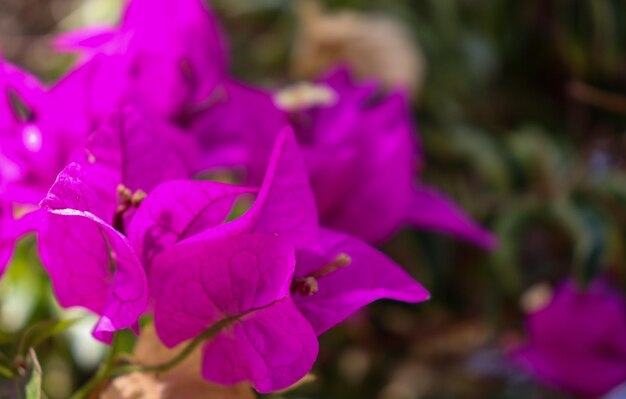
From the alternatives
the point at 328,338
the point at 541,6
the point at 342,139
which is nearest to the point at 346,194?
the point at 342,139

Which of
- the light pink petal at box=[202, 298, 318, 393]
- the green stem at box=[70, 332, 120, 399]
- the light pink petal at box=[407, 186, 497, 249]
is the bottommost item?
the light pink petal at box=[407, 186, 497, 249]

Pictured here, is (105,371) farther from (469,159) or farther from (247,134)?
(469,159)

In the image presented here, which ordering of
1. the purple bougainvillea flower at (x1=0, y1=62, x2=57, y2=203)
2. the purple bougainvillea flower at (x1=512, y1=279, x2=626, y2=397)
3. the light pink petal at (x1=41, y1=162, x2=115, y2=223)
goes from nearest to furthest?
1. the light pink petal at (x1=41, y1=162, x2=115, y2=223)
2. the purple bougainvillea flower at (x1=0, y1=62, x2=57, y2=203)
3. the purple bougainvillea flower at (x1=512, y1=279, x2=626, y2=397)

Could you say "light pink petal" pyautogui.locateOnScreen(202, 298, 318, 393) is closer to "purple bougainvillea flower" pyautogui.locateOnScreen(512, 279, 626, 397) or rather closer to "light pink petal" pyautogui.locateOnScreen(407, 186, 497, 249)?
"light pink petal" pyautogui.locateOnScreen(407, 186, 497, 249)

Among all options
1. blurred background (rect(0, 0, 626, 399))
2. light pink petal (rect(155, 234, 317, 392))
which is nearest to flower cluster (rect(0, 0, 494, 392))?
light pink petal (rect(155, 234, 317, 392))

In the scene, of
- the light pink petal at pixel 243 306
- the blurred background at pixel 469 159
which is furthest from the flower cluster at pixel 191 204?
the blurred background at pixel 469 159

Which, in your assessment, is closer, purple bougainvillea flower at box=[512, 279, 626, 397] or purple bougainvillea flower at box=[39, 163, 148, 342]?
purple bougainvillea flower at box=[39, 163, 148, 342]
